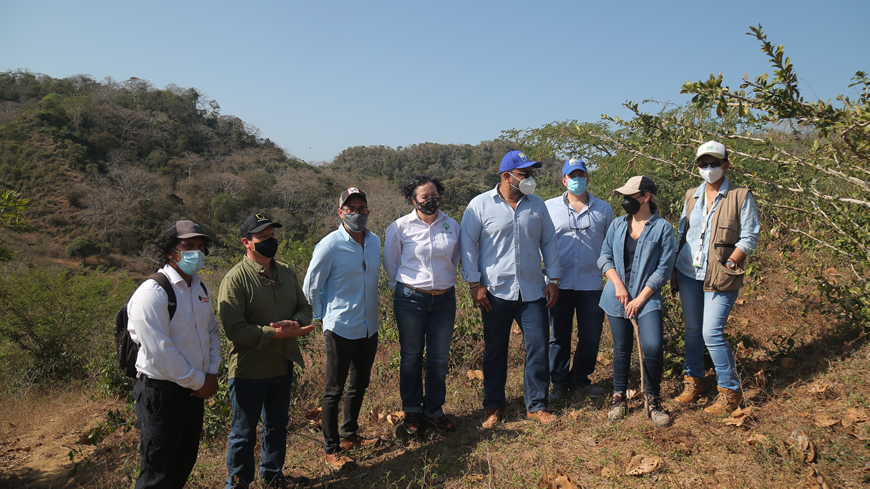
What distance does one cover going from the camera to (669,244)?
393 centimetres

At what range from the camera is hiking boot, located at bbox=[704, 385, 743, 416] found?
148 inches

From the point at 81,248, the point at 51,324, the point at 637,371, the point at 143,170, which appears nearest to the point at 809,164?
the point at 637,371

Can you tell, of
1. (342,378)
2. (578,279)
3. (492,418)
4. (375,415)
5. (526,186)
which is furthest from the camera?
(375,415)

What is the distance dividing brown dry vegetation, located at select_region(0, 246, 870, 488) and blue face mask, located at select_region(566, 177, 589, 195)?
1693mm

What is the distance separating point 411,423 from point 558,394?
4.51 ft

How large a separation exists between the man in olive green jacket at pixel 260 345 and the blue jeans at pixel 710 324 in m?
2.93

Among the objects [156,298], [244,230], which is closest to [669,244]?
[244,230]

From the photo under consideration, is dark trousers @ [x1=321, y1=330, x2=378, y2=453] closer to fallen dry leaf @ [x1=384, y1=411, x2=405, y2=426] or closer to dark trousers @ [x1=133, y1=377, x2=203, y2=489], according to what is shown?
fallen dry leaf @ [x1=384, y1=411, x2=405, y2=426]

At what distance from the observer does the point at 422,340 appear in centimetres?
428

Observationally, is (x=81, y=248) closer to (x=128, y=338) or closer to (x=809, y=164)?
(x=128, y=338)

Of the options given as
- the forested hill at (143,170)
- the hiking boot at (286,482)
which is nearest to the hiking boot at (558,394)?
the hiking boot at (286,482)

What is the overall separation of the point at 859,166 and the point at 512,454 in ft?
9.92

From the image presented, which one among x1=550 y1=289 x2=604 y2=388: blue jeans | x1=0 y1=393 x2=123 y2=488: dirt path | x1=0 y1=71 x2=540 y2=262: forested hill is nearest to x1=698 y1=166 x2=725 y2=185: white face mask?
x1=550 y1=289 x2=604 y2=388: blue jeans

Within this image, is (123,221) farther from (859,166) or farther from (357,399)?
(859,166)
